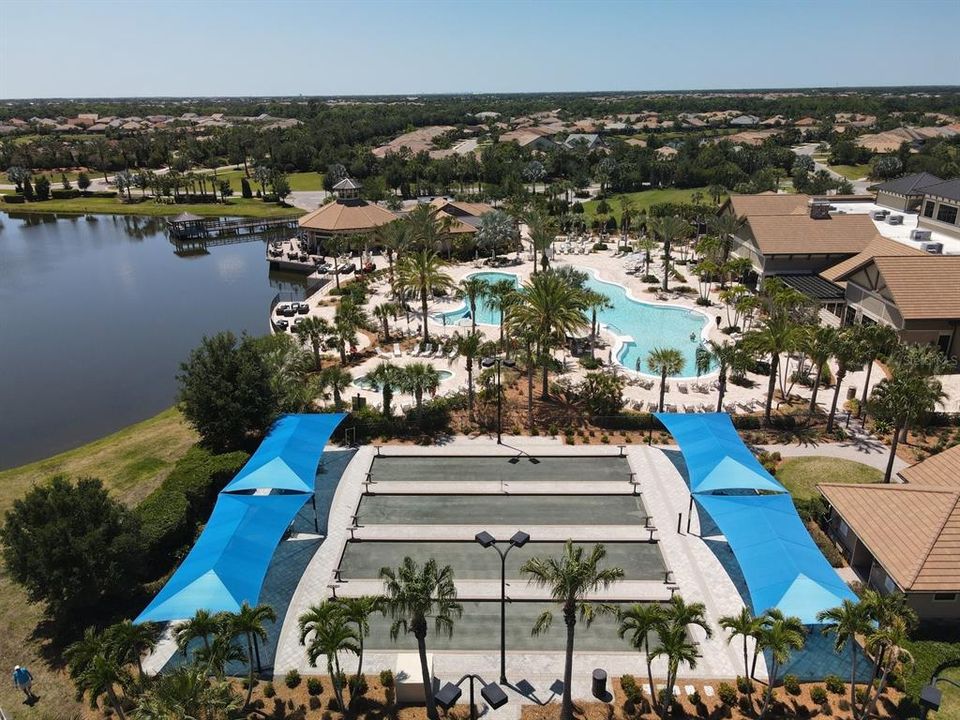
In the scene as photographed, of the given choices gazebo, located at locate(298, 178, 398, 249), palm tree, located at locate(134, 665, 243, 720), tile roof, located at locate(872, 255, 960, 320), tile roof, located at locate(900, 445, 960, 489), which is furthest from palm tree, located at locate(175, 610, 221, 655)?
gazebo, located at locate(298, 178, 398, 249)

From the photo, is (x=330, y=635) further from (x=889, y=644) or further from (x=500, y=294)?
(x=500, y=294)

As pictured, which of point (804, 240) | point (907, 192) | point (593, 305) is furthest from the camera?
point (907, 192)

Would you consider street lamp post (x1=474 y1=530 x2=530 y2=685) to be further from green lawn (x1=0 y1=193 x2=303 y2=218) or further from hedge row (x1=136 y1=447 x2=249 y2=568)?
green lawn (x1=0 y1=193 x2=303 y2=218)

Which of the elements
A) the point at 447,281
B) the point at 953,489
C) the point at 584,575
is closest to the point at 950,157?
the point at 447,281

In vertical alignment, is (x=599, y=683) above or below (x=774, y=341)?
below

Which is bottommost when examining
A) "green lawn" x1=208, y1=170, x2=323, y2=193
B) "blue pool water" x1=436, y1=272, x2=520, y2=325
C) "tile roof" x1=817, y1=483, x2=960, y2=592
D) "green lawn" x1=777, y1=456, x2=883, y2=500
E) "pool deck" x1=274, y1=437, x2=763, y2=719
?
"pool deck" x1=274, y1=437, x2=763, y2=719

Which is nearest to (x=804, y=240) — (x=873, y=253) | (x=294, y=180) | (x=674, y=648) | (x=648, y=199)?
(x=873, y=253)

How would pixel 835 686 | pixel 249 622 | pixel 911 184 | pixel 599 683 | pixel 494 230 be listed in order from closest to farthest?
pixel 249 622 → pixel 599 683 → pixel 835 686 → pixel 911 184 → pixel 494 230
